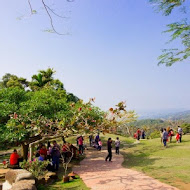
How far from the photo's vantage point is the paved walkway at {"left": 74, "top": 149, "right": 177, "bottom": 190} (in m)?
9.59

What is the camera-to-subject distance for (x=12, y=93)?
46.1ft

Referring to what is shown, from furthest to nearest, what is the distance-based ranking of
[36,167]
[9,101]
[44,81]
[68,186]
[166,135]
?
[44,81]
[166,135]
[9,101]
[36,167]
[68,186]

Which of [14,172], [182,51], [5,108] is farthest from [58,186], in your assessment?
[182,51]

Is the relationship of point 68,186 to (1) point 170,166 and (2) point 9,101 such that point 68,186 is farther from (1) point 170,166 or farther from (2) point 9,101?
(2) point 9,101

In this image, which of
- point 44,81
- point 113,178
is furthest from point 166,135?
point 44,81

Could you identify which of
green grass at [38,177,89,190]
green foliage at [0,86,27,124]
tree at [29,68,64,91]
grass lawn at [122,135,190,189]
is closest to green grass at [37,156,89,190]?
green grass at [38,177,89,190]

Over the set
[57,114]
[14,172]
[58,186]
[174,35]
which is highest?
[174,35]

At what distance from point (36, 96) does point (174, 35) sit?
10185 mm

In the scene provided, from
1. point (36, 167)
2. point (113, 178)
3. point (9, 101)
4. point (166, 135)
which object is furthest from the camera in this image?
point (166, 135)

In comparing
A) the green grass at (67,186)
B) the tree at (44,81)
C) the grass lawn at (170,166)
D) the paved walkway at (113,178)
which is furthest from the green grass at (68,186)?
the tree at (44,81)

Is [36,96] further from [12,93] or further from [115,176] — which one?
[115,176]

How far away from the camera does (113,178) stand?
36.5 ft

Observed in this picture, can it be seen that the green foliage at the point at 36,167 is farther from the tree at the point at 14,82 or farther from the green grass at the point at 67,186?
the tree at the point at 14,82

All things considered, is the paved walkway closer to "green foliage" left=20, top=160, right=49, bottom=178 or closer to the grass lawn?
the grass lawn
